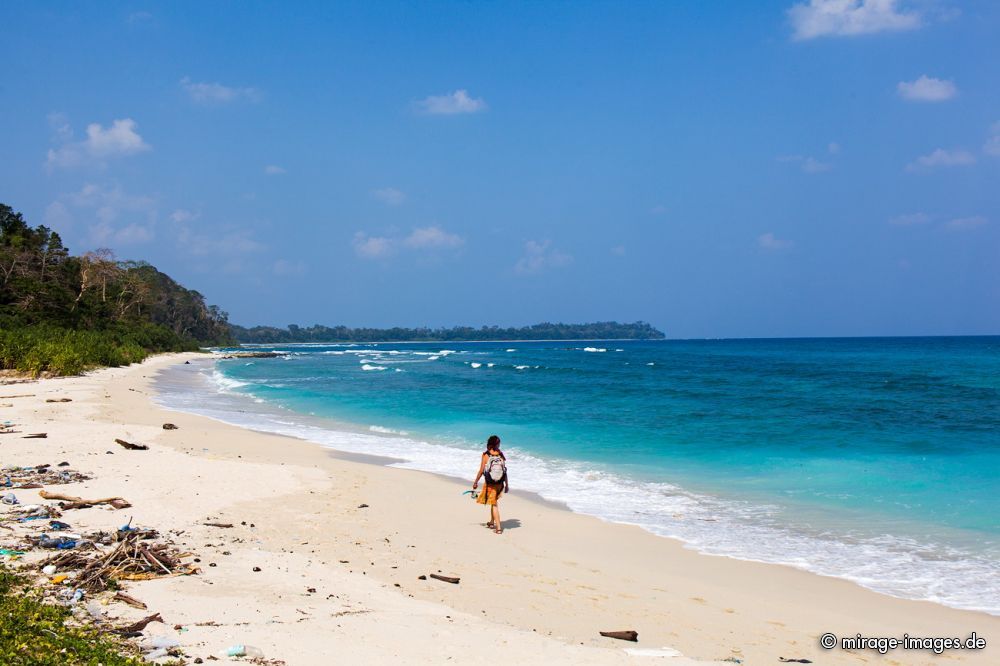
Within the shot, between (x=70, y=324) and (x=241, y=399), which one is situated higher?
(x=70, y=324)

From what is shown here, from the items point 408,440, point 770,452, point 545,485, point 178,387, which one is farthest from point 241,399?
point 770,452

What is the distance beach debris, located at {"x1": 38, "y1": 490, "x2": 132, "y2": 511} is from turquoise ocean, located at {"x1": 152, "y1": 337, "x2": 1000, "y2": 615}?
6.96m

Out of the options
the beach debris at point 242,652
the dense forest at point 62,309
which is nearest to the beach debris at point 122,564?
the beach debris at point 242,652

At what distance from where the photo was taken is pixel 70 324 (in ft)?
158

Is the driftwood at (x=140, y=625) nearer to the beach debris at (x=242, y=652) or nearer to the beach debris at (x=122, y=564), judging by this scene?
the beach debris at (x=242, y=652)

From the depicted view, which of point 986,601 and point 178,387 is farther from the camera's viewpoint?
point 178,387

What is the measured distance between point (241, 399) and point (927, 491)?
27121 mm

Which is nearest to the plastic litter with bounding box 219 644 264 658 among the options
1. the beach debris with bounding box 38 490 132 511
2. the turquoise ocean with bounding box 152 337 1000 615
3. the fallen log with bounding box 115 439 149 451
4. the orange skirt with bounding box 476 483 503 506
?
the beach debris with bounding box 38 490 132 511

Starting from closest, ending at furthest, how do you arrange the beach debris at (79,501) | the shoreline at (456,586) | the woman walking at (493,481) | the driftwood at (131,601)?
the driftwood at (131,601) → the shoreline at (456,586) → the beach debris at (79,501) → the woman walking at (493,481)

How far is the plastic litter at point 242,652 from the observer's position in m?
4.64

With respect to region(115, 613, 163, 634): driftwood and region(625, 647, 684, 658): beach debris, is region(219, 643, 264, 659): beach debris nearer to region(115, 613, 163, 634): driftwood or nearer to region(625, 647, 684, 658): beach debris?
region(115, 613, 163, 634): driftwood

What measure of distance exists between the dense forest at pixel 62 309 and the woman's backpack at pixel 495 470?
93.1 ft

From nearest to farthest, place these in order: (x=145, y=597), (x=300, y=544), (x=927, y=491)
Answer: (x=145, y=597)
(x=300, y=544)
(x=927, y=491)

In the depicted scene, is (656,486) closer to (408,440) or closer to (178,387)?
(408,440)
